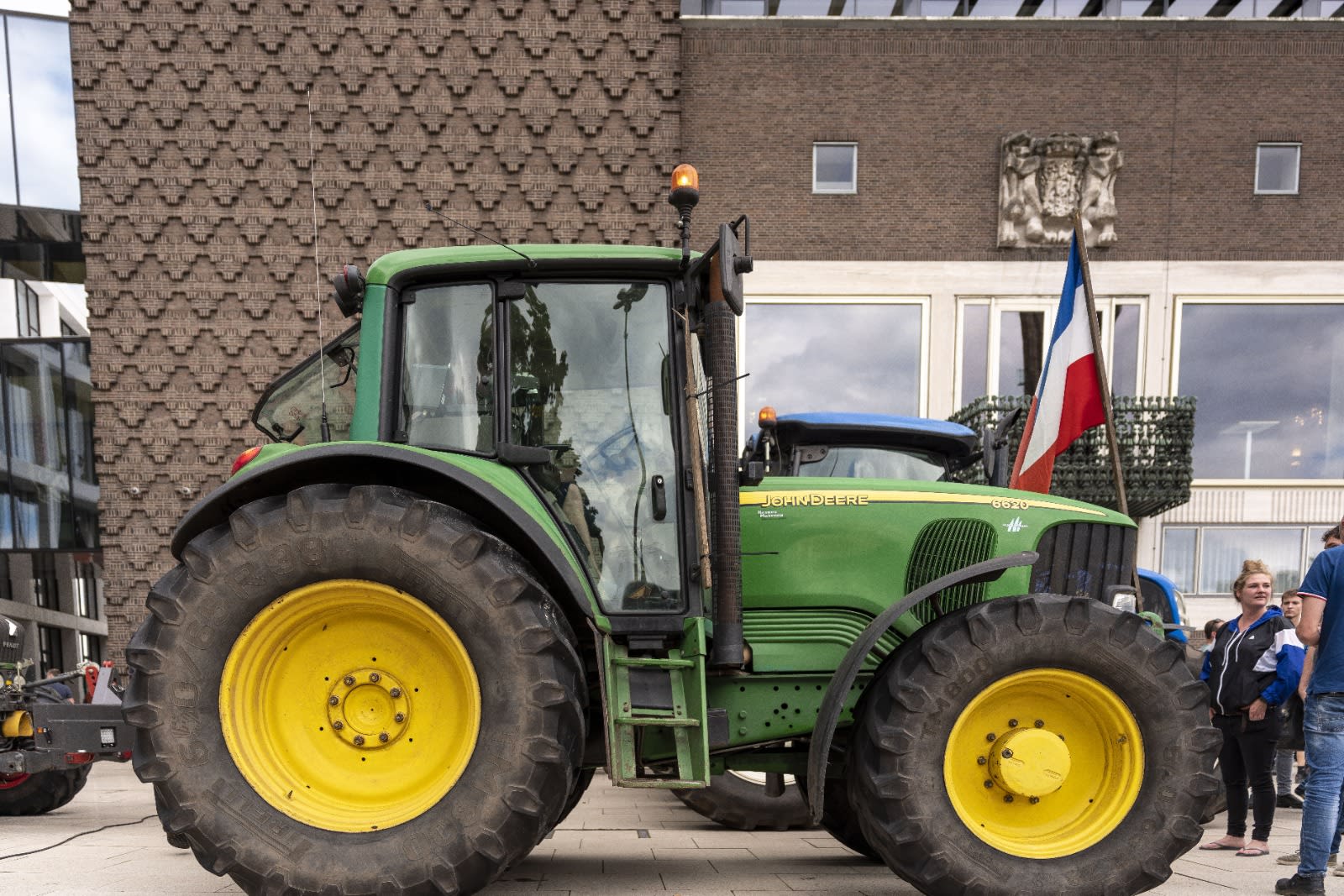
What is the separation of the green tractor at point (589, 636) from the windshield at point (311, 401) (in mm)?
207

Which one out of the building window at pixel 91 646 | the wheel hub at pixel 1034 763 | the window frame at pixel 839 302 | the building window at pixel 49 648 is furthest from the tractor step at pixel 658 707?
the building window at pixel 91 646

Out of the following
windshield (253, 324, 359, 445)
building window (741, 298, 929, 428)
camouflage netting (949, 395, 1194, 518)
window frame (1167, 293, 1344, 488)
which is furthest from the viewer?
building window (741, 298, 929, 428)

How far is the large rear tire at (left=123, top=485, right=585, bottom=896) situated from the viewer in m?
2.32

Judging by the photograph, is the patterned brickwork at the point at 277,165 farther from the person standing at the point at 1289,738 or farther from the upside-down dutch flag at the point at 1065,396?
the person standing at the point at 1289,738

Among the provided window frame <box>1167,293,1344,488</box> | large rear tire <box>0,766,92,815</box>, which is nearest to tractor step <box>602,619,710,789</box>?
large rear tire <box>0,766,92,815</box>

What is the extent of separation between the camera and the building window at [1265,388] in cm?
1055

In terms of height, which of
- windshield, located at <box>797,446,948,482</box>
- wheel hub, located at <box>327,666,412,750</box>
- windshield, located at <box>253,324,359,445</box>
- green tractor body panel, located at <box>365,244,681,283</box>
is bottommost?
wheel hub, located at <box>327,666,412,750</box>

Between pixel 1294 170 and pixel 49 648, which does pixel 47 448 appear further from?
pixel 1294 170

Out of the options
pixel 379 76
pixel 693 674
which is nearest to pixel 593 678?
pixel 693 674

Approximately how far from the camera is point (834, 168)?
33.9 feet

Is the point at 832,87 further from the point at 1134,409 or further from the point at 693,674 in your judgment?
the point at 693,674

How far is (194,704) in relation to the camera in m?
2.38

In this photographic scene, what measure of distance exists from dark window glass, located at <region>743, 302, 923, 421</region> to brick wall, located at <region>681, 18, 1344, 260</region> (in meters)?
1.00

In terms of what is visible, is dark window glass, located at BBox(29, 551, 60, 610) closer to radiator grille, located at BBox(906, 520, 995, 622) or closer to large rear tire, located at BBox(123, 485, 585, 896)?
large rear tire, located at BBox(123, 485, 585, 896)
